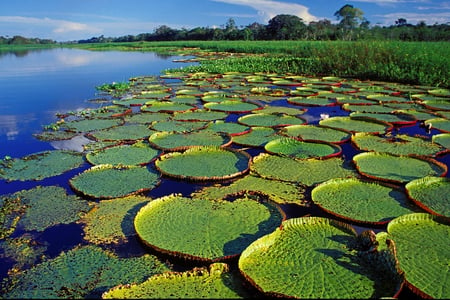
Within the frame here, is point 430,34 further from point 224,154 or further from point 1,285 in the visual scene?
point 1,285

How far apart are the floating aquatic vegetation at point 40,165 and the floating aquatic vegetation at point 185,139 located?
96cm

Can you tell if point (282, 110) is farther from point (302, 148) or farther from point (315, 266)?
point (315, 266)

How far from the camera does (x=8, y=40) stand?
73.4 m

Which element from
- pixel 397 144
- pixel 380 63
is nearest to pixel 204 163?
pixel 397 144

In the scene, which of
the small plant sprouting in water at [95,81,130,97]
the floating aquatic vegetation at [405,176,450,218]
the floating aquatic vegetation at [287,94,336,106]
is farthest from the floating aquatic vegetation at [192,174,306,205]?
the small plant sprouting in water at [95,81,130,97]

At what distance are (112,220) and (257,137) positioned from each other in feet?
8.28

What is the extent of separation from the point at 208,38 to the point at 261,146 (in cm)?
5845

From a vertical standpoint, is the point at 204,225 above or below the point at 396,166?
below

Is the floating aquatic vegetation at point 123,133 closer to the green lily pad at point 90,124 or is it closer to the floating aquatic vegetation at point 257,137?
the green lily pad at point 90,124

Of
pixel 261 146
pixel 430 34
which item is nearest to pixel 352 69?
pixel 261 146

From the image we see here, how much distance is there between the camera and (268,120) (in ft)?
18.1

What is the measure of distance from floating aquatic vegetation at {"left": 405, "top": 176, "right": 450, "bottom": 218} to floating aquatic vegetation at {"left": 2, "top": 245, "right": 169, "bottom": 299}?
82.2 inches

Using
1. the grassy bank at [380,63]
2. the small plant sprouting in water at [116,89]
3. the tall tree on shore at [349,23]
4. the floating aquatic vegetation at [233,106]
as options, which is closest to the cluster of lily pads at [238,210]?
the floating aquatic vegetation at [233,106]

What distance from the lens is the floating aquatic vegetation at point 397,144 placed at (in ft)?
13.0
